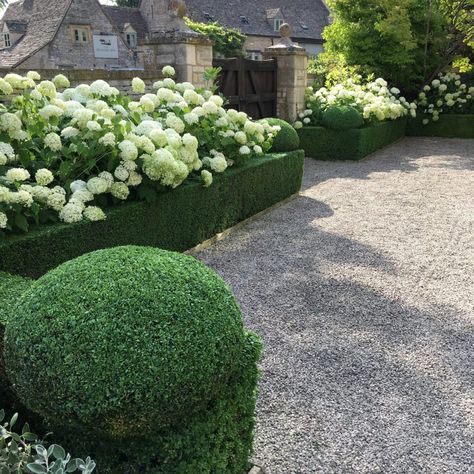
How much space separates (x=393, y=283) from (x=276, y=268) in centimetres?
113

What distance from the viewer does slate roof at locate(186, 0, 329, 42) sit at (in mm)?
33531

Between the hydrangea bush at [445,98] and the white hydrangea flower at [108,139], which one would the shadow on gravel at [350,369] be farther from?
the hydrangea bush at [445,98]

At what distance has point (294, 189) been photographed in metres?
7.97

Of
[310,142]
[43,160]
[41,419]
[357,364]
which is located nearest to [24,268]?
[43,160]

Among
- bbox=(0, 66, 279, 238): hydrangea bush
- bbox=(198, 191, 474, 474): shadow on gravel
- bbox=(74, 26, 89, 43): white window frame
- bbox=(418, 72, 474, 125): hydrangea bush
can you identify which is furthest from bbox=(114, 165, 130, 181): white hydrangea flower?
bbox=(74, 26, 89, 43): white window frame

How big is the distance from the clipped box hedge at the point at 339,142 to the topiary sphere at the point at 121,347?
9685 mm

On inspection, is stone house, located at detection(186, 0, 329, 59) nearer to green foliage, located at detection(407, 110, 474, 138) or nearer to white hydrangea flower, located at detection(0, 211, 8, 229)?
green foliage, located at detection(407, 110, 474, 138)

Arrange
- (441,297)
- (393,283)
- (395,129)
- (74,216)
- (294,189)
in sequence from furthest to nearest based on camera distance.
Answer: (395,129), (294,189), (393,283), (441,297), (74,216)

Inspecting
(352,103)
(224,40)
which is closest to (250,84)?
(352,103)

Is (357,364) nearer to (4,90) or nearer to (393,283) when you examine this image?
(393,283)

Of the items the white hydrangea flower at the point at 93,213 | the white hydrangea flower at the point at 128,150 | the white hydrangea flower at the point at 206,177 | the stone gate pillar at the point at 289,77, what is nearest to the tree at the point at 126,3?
the stone gate pillar at the point at 289,77

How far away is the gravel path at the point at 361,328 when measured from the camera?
8.91 feet

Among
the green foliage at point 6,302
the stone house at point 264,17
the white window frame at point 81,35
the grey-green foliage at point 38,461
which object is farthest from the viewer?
the stone house at point 264,17

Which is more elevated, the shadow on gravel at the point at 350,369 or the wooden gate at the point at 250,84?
the wooden gate at the point at 250,84
